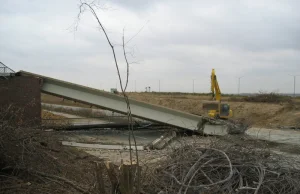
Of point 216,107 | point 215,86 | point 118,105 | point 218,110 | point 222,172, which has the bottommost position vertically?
point 222,172

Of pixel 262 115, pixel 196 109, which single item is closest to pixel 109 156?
pixel 262 115

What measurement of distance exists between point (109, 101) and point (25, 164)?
432 inches

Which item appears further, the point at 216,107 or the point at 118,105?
the point at 216,107

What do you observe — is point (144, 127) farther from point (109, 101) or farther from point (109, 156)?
point (109, 156)

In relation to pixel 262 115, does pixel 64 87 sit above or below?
above

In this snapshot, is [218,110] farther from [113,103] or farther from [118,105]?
[113,103]

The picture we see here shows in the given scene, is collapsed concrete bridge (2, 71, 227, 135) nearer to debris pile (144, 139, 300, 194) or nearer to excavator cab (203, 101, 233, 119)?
excavator cab (203, 101, 233, 119)

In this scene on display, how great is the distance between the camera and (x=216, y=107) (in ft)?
67.7

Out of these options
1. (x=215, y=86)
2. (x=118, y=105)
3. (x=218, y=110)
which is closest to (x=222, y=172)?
(x=118, y=105)

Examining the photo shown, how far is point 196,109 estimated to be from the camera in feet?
121

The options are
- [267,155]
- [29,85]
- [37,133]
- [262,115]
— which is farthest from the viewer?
[262,115]

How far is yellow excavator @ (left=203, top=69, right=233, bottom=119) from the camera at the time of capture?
20312mm

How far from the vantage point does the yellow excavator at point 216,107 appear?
20.3 metres

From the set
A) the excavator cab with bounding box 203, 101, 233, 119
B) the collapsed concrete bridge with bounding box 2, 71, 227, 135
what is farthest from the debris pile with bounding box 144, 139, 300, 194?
the excavator cab with bounding box 203, 101, 233, 119
